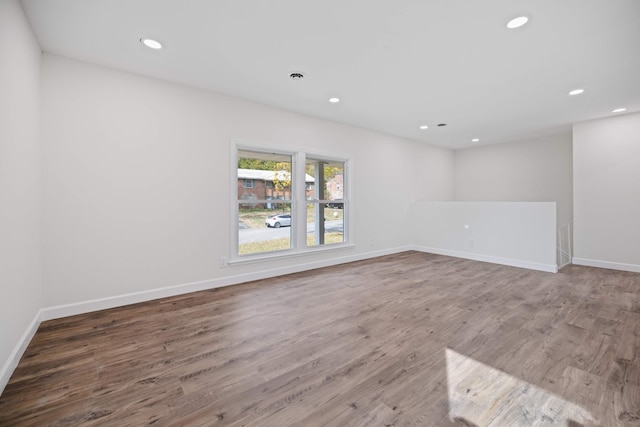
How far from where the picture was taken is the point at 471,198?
748 centimetres

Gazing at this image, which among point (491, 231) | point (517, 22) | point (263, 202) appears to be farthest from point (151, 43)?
point (491, 231)

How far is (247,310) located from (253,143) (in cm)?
232

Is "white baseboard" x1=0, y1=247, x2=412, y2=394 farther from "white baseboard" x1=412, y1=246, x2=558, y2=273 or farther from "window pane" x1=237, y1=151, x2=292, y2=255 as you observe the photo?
"white baseboard" x1=412, y1=246, x2=558, y2=273

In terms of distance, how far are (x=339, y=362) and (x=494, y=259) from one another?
4.47m

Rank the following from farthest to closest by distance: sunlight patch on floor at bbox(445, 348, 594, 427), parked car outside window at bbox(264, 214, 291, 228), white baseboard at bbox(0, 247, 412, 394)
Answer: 1. parked car outside window at bbox(264, 214, 291, 228)
2. white baseboard at bbox(0, 247, 412, 394)
3. sunlight patch on floor at bbox(445, 348, 594, 427)

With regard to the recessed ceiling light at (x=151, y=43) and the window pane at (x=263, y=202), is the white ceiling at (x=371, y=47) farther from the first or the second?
the window pane at (x=263, y=202)

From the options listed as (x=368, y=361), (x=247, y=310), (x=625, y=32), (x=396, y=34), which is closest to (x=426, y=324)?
(x=368, y=361)

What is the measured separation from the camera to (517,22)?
222cm

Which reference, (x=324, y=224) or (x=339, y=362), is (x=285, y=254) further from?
(x=339, y=362)

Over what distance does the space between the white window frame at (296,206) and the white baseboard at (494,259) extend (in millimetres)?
2143

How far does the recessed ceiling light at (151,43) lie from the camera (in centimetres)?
250

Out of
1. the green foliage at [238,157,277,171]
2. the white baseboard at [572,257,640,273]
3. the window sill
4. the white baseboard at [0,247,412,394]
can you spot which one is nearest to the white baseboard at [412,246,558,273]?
the white baseboard at [572,257,640,273]

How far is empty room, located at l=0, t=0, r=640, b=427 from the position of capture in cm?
173

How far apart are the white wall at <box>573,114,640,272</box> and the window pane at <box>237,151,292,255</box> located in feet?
17.1
